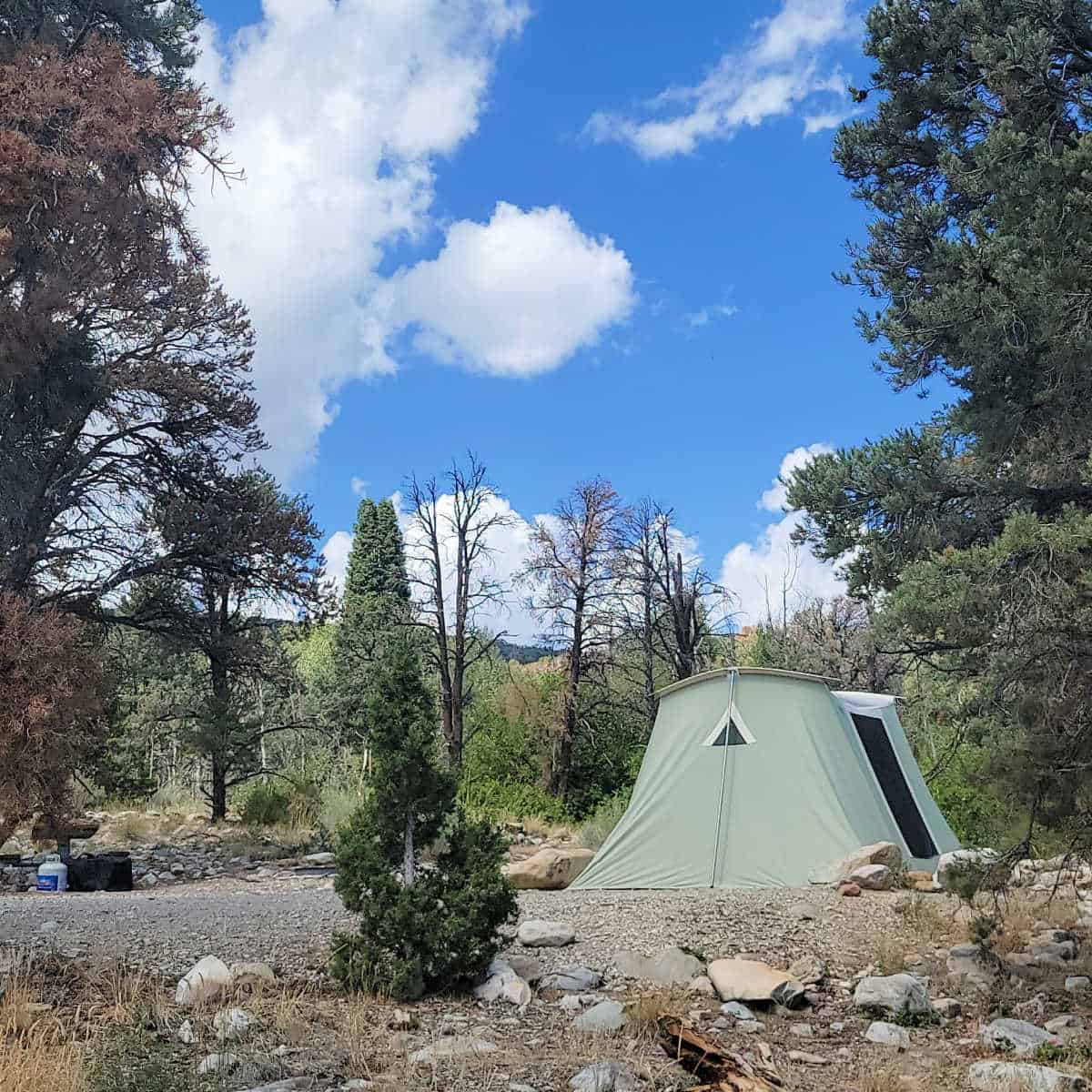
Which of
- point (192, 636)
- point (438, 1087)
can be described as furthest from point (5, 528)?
point (438, 1087)

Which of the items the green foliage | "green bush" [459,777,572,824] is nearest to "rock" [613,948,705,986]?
the green foliage

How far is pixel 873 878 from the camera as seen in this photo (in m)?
8.35

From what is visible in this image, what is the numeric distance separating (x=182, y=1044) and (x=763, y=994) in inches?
112

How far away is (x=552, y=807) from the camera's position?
Answer: 18.4 m

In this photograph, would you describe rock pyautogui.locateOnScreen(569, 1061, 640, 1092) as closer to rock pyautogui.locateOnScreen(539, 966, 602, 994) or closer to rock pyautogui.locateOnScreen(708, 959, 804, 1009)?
rock pyautogui.locateOnScreen(708, 959, 804, 1009)

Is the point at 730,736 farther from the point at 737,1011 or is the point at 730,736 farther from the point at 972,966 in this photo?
the point at 737,1011

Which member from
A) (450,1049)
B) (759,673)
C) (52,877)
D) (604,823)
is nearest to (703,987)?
(450,1049)

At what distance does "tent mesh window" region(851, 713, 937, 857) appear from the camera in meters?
10.4

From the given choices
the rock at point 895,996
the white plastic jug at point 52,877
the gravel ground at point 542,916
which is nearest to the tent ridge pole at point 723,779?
the gravel ground at point 542,916

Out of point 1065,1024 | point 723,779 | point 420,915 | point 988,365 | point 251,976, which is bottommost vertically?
point 1065,1024

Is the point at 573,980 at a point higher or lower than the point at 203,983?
lower

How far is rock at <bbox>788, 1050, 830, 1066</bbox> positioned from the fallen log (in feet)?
0.85

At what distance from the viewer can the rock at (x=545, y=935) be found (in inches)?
261

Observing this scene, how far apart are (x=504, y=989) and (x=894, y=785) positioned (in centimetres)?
645
